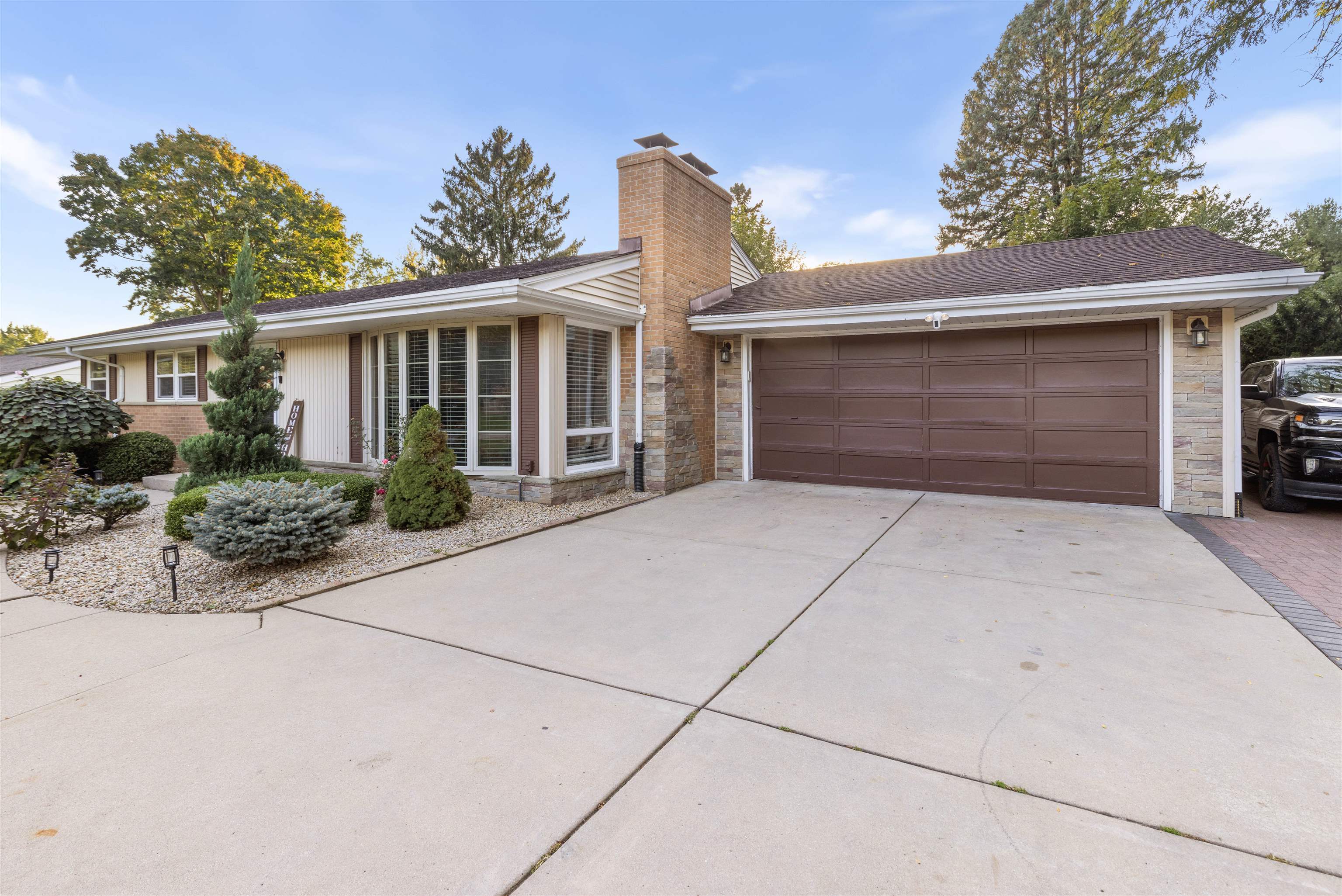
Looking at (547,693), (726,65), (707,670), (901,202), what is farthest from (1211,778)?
(901,202)

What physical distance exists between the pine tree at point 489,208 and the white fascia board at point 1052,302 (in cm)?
2048

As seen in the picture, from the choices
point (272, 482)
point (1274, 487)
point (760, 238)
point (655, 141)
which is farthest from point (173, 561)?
point (760, 238)

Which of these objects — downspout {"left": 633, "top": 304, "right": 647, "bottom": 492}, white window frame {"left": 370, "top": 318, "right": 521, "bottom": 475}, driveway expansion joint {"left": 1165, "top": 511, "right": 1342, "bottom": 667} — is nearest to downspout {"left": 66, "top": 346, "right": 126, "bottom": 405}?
white window frame {"left": 370, "top": 318, "right": 521, "bottom": 475}

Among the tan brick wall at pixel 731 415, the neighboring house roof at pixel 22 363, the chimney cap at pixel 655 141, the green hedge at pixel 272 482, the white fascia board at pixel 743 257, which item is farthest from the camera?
the neighboring house roof at pixel 22 363

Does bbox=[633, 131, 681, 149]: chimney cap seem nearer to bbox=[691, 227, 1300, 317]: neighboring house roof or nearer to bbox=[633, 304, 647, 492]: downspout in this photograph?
bbox=[691, 227, 1300, 317]: neighboring house roof

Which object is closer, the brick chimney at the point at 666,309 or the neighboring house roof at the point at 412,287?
the neighboring house roof at the point at 412,287

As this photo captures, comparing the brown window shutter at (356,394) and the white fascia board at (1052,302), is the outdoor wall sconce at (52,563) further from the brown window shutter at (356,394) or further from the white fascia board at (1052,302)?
the white fascia board at (1052,302)

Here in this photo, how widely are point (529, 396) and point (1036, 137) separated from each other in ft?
66.8

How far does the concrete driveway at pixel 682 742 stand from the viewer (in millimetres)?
1624

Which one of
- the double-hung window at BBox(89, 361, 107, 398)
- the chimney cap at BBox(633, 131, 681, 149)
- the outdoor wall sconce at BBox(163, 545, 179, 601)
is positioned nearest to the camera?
the outdoor wall sconce at BBox(163, 545, 179, 601)

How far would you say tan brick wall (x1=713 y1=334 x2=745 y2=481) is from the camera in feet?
29.1

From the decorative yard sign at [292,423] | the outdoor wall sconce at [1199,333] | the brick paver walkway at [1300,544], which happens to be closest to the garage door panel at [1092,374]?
the outdoor wall sconce at [1199,333]

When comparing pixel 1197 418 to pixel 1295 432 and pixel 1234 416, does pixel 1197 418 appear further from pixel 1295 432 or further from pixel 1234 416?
pixel 1295 432

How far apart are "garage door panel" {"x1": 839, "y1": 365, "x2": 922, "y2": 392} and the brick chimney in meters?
2.12
